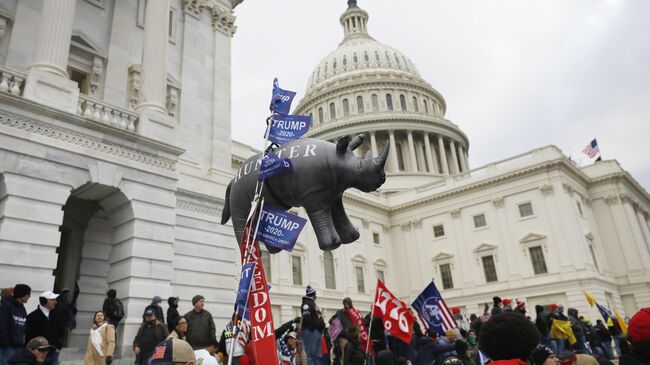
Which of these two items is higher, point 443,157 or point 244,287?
point 443,157

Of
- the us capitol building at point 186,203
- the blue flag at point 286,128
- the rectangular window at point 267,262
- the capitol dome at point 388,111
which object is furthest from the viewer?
the capitol dome at point 388,111

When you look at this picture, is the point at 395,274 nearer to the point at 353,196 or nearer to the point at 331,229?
the point at 353,196

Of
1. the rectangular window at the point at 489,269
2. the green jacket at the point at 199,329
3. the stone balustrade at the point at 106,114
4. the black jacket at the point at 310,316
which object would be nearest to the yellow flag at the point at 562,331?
the black jacket at the point at 310,316

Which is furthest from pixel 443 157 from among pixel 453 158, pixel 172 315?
pixel 172 315

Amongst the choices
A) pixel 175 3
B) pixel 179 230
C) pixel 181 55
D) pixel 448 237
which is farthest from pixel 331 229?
pixel 448 237

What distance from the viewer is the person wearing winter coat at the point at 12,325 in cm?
774

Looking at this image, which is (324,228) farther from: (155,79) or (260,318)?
(155,79)

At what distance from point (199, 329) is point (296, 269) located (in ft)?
96.1

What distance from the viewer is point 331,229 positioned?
19.0 feet

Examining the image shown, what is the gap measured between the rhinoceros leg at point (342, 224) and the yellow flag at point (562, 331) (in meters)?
10.6

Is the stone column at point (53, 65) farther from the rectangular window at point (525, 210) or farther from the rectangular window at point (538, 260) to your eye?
the rectangular window at point (525, 210)

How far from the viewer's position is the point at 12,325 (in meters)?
7.82

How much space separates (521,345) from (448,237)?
44847 mm

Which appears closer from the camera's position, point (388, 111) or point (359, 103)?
point (388, 111)
